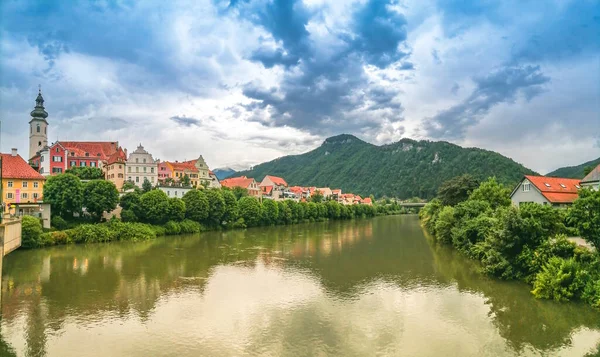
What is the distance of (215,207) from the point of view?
4825 centimetres

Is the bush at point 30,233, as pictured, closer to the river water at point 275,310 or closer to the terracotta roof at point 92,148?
the river water at point 275,310

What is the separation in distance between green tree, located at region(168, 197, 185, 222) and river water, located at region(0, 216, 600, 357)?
16.3 meters

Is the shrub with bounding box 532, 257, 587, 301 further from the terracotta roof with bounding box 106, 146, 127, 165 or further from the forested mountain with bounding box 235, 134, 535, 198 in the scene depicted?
the forested mountain with bounding box 235, 134, 535, 198

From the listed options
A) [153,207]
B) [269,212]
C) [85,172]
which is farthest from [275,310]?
[85,172]

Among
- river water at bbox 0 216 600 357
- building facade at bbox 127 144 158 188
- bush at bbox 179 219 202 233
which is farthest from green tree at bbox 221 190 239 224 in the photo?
river water at bbox 0 216 600 357

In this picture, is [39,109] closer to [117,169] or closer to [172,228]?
[117,169]

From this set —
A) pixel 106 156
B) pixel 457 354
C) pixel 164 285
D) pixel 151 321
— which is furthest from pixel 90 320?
pixel 106 156

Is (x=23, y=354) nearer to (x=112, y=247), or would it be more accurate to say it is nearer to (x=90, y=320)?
(x=90, y=320)

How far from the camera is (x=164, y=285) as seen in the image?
2023 centimetres

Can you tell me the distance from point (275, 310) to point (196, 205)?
3216 cm

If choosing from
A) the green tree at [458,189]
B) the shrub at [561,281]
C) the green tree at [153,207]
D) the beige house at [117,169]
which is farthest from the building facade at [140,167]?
the shrub at [561,281]

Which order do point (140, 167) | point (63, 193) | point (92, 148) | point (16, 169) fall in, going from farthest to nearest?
point (92, 148), point (140, 167), point (16, 169), point (63, 193)

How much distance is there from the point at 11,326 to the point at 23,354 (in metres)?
2.97

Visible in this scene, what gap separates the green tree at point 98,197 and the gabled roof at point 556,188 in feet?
129
